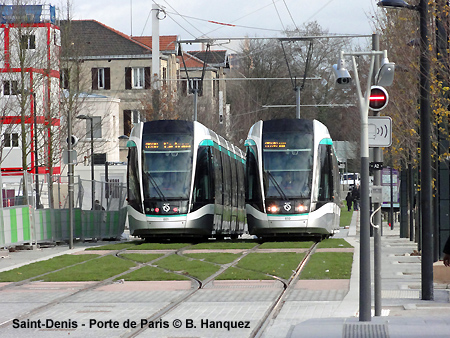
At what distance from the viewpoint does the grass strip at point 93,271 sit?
1737 centimetres

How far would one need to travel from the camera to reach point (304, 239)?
30.3 meters

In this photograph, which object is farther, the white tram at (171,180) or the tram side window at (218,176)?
the tram side window at (218,176)

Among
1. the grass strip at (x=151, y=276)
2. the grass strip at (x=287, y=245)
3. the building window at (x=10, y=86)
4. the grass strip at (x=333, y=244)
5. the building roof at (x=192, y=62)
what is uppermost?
the building roof at (x=192, y=62)

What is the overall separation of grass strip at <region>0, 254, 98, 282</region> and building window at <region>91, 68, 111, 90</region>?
181 ft

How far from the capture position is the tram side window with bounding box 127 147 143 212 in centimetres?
2675

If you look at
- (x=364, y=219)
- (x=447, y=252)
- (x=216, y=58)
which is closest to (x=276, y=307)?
(x=364, y=219)

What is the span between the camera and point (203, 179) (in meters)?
27.0

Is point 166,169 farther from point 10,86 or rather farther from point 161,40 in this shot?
point 161,40

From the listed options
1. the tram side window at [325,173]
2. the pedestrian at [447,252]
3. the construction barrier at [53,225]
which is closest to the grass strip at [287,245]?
the tram side window at [325,173]

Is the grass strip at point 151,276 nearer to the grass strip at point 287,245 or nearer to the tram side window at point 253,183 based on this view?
the grass strip at point 287,245

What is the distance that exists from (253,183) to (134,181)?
3.34 meters

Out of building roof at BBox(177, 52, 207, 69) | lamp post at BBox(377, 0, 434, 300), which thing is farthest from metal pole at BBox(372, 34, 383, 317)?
building roof at BBox(177, 52, 207, 69)

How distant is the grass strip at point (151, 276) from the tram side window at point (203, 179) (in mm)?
8177

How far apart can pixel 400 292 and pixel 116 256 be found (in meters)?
9.52
